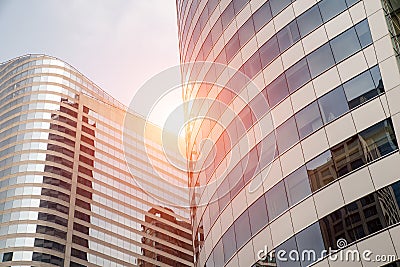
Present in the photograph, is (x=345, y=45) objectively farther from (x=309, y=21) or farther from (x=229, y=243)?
(x=229, y=243)

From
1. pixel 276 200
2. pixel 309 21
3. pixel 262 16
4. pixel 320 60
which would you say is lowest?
pixel 276 200

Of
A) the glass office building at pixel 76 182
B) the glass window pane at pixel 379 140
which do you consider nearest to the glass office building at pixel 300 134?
the glass window pane at pixel 379 140

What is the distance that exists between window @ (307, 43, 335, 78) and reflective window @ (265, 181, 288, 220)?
256 inches

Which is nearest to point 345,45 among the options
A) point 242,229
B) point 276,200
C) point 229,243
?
point 276,200

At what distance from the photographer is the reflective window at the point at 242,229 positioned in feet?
106

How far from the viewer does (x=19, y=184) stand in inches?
3816

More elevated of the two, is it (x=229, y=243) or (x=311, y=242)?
(x=229, y=243)

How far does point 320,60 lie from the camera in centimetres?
3097

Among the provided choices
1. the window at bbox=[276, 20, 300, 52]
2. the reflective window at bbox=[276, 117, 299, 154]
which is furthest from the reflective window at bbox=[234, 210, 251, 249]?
the window at bbox=[276, 20, 300, 52]

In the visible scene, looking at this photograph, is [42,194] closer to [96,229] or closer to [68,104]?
[96,229]

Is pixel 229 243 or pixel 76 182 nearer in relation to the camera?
pixel 229 243

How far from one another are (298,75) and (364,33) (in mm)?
4505

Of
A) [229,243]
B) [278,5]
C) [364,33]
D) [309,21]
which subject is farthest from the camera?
[278,5]

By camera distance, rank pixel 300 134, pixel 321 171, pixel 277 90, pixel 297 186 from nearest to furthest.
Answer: pixel 321 171
pixel 297 186
pixel 300 134
pixel 277 90
